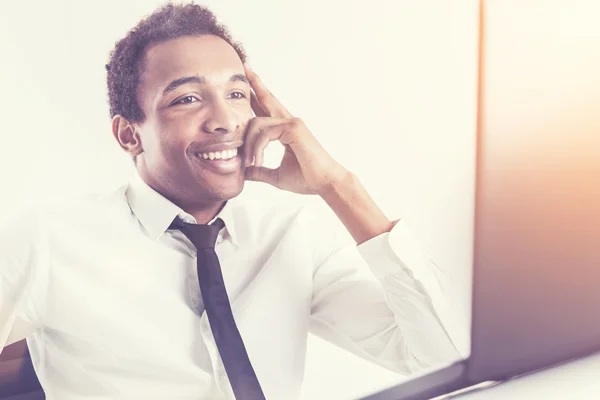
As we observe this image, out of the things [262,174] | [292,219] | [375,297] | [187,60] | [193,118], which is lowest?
[375,297]

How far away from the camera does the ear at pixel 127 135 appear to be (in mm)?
1241

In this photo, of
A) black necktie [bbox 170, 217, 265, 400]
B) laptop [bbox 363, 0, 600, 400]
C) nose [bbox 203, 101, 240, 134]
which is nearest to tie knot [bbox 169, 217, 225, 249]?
black necktie [bbox 170, 217, 265, 400]

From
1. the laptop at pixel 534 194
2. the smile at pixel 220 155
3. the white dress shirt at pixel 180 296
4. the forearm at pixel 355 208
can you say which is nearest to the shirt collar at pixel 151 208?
the white dress shirt at pixel 180 296

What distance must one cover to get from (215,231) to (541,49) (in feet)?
4.72

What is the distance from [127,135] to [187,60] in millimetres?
222

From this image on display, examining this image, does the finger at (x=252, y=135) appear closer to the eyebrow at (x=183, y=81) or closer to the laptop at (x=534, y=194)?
the eyebrow at (x=183, y=81)

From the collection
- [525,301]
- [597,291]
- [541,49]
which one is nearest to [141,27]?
[541,49]

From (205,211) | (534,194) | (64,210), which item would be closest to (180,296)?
(205,211)

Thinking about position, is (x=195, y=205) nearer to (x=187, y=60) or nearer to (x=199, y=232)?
(x=199, y=232)

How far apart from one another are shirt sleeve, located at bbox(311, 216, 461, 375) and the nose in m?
0.42

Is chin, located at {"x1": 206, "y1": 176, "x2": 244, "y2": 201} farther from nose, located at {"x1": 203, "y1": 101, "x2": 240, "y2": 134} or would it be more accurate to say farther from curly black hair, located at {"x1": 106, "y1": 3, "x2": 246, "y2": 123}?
curly black hair, located at {"x1": 106, "y1": 3, "x2": 246, "y2": 123}

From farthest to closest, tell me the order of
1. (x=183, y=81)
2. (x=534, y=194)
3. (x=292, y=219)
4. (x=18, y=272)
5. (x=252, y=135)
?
(x=534, y=194) < (x=292, y=219) < (x=252, y=135) < (x=183, y=81) < (x=18, y=272)

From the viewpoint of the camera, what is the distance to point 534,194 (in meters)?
2.15

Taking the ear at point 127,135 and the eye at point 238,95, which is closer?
the ear at point 127,135
